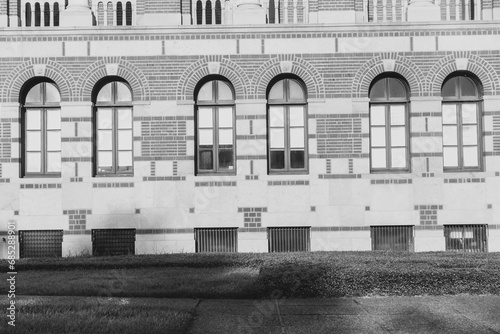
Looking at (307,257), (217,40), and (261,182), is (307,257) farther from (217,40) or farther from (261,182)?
(217,40)

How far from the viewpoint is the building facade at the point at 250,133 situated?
17.3 meters

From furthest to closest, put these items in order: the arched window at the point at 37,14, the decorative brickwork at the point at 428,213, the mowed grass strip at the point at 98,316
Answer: the arched window at the point at 37,14 < the decorative brickwork at the point at 428,213 < the mowed grass strip at the point at 98,316

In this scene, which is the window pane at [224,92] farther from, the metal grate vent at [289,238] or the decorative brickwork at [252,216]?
the metal grate vent at [289,238]

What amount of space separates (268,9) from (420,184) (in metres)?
6.57

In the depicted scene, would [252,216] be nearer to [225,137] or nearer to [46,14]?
[225,137]

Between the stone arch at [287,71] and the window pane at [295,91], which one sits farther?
the window pane at [295,91]

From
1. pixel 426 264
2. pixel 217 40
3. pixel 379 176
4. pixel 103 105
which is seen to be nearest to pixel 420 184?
pixel 379 176

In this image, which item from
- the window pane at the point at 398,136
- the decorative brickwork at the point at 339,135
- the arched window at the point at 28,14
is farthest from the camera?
the arched window at the point at 28,14

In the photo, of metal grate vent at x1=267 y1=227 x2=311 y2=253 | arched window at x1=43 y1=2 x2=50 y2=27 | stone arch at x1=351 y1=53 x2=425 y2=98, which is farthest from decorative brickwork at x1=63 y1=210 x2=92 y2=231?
stone arch at x1=351 y1=53 x2=425 y2=98

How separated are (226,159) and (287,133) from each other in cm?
183

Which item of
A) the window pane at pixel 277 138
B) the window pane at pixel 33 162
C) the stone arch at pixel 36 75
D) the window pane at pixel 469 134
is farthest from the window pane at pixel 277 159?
the window pane at pixel 33 162

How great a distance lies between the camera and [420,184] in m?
17.3

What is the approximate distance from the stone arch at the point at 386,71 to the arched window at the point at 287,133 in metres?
1.52

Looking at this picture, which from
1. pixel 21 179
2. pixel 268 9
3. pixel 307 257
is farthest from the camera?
pixel 268 9
